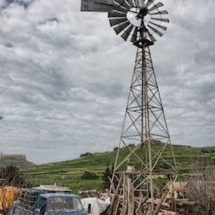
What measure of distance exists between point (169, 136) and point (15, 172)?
2501cm

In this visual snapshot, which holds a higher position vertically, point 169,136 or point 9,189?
point 169,136

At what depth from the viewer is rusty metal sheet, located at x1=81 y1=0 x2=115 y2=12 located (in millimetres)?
23969

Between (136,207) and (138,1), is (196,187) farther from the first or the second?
(138,1)

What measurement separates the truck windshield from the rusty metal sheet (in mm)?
12314

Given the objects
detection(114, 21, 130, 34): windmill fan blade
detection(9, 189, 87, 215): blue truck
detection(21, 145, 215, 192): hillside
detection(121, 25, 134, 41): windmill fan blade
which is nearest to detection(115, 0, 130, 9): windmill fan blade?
detection(114, 21, 130, 34): windmill fan blade

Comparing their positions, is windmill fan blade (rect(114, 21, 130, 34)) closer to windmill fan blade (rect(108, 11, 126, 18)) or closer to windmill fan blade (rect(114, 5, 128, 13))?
windmill fan blade (rect(108, 11, 126, 18))

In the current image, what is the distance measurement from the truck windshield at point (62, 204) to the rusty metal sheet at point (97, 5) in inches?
485

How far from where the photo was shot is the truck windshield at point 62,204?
16969 mm

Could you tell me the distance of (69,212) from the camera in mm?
16953

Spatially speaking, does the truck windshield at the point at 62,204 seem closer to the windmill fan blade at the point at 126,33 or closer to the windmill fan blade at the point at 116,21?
the windmill fan blade at the point at 126,33

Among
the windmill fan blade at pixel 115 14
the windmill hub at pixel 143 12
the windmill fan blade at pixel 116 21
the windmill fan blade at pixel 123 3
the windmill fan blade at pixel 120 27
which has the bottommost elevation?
the windmill fan blade at pixel 120 27

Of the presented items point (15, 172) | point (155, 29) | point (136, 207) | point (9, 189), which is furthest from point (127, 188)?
point (15, 172)

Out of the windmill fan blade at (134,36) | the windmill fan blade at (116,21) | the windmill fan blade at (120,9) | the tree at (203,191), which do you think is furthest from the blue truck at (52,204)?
the windmill fan blade at (120,9)

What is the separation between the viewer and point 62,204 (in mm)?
17391
